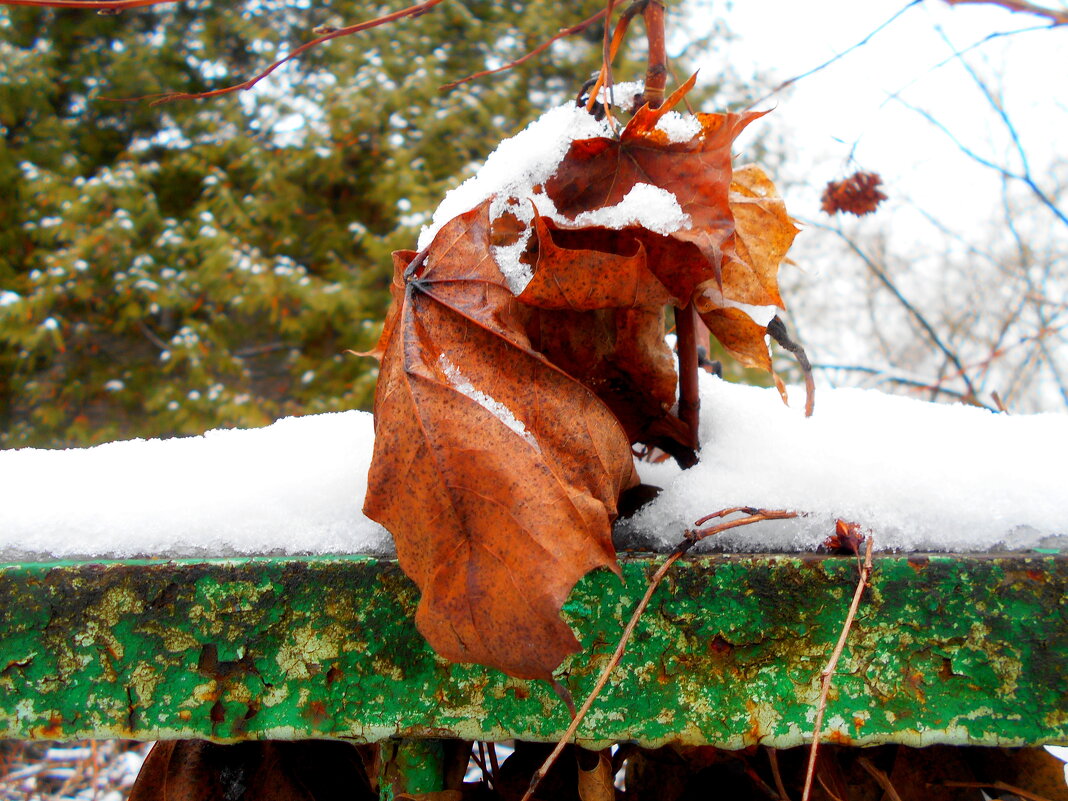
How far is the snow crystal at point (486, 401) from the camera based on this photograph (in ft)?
1.43

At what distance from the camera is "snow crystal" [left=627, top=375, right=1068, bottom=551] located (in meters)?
0.50

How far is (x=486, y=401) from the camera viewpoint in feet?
1.45

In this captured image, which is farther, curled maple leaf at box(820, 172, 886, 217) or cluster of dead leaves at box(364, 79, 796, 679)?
curled maple leaf at box(820, 172, 886, 217)

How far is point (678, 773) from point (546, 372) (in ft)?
1.28

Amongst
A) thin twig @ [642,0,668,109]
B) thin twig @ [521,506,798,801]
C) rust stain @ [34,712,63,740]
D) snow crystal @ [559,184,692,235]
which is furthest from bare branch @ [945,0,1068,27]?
rust stain @ [34,712,63,740]

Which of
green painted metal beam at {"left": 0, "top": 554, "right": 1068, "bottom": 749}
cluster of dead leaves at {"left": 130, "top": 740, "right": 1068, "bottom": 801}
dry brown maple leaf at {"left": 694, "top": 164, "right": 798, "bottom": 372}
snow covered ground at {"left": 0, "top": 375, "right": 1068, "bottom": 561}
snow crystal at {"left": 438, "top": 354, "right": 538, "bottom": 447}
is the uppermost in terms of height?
dry brown maple leaf at {"left": 694, "top": 164, "right": 798, "bottom": 372}

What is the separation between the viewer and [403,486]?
425mm

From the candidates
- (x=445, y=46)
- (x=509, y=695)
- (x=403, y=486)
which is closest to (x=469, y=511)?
(x=403, y=486)

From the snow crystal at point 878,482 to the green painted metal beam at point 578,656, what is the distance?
48mm

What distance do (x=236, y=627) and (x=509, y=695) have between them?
193 mm

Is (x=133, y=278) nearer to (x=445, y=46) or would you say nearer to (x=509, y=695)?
(x=445, y=46)

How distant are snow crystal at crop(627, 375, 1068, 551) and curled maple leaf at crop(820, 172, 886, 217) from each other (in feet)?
1.94

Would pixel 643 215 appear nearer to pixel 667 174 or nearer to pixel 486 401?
pixel 667 174

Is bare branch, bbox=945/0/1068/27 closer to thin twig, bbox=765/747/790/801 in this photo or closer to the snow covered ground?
the snow covered ground
